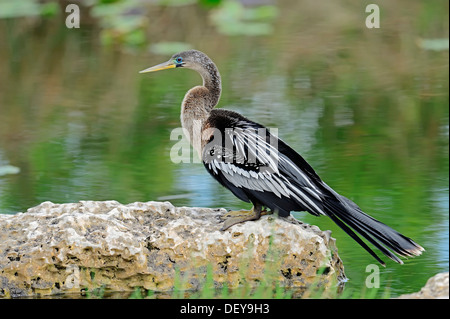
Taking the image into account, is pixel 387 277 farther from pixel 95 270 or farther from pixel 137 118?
pixel 137 118

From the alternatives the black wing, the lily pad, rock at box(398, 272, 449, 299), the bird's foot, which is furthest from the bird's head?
rock at box(398, 272, 449, 299)

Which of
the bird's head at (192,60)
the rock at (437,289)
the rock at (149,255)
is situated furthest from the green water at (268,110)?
the bird's head at (192,60)

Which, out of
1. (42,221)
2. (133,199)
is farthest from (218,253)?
(133,199)

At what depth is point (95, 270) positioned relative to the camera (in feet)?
15.0

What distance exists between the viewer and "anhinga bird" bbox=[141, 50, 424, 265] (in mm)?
4711

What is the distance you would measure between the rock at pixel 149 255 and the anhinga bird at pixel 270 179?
0.13 meters

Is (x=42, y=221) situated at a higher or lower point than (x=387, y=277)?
higher

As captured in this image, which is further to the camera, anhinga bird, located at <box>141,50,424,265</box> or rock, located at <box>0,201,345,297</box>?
anhinga bird, located at <box>141,50,424,265</box>

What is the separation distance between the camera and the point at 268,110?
325 inches

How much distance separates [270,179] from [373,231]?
574 millimetres

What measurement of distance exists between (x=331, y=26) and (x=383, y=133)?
13.9 feet

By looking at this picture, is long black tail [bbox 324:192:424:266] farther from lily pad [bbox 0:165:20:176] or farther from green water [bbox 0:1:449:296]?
lily pad [bbox 0:165:20:176]

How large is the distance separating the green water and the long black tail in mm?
298

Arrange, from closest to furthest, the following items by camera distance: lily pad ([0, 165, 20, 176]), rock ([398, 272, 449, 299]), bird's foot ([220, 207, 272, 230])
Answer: rock ([398, 272, 449, 299])
bird's foot ([220, 207, 272, 230])
lily pad ([0, 165, 20, 176])
